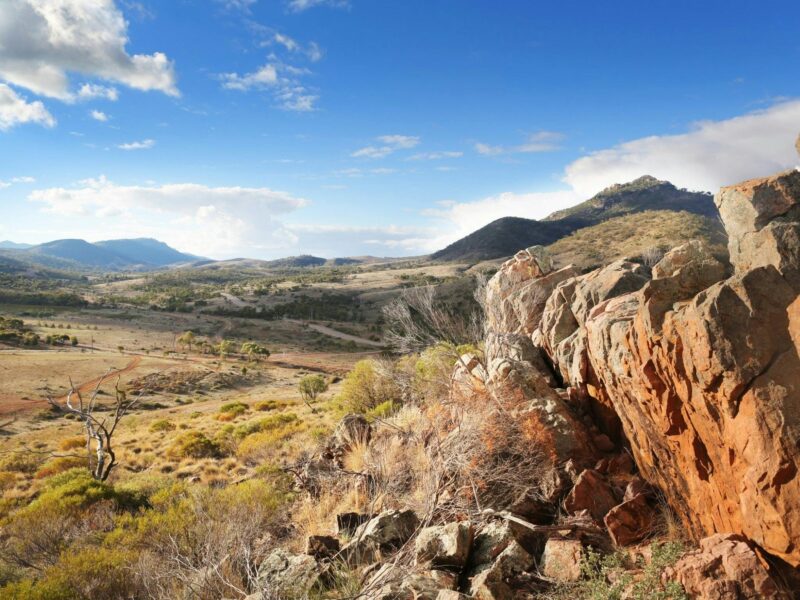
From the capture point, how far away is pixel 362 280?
15188cm

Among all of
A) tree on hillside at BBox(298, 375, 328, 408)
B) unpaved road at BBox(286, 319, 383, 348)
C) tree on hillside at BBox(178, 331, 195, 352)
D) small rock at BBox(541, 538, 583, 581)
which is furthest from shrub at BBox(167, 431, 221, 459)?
tree on hillside at BBox(178, 331, 195, 352)

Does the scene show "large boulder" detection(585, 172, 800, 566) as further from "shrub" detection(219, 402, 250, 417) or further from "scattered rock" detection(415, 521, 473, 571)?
"shrub" detection(219, 402, 250, 417)

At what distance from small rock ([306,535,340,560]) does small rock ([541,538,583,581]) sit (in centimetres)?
351

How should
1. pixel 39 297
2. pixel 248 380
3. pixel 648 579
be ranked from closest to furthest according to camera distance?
pixel 648 579, pixel 248 380, pixel 39 297

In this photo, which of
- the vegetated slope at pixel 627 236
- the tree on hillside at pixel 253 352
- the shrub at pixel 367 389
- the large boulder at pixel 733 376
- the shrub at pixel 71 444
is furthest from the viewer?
the vegetated slope at pixel 627 236

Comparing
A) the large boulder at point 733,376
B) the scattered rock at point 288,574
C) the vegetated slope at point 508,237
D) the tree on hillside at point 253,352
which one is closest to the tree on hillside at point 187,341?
the tree on hillside at point 253,352

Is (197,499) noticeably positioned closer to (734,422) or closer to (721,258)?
(734,422)

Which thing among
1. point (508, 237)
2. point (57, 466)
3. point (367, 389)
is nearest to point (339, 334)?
point (367, 389)

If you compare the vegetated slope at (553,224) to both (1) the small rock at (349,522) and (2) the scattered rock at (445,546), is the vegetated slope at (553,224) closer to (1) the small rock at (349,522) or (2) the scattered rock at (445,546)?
(1) the small rock at (349,522)

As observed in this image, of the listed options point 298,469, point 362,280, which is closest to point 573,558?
point 298,469

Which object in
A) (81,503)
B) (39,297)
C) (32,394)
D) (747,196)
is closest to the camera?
(747,196)

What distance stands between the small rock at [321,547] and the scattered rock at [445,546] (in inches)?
72.5

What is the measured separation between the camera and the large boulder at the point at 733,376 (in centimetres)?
464

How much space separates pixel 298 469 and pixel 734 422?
10.9m
